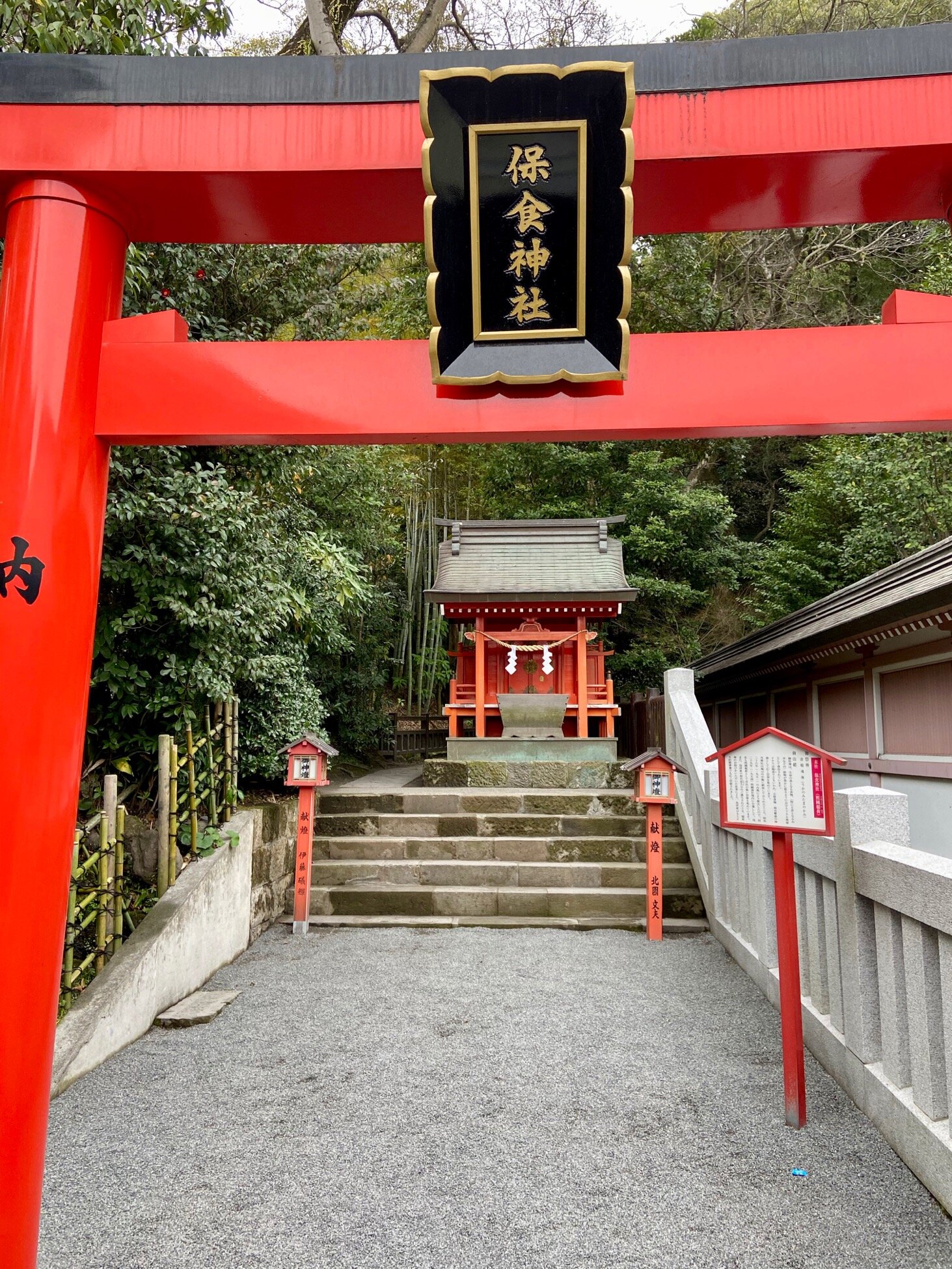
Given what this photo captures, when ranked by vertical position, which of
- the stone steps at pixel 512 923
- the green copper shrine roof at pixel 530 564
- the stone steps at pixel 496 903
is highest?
the green copper shrine roof at pixel 530 564

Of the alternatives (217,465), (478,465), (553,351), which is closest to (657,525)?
(478,465)

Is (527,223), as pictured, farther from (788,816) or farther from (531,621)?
(531,621)

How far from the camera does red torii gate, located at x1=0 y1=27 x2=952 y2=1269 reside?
7.06 feet

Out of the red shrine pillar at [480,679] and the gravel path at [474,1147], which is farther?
the red shrine pillar at [480,679]

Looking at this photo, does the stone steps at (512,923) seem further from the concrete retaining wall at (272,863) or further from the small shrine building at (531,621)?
the small shrine building at (531,621)

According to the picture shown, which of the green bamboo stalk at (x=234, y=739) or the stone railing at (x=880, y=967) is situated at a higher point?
the green bamboo stalk at (x=234, y=739)

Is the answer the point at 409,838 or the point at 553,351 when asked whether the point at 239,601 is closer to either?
the point at 409,838

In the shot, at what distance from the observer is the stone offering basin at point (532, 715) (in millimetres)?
10453

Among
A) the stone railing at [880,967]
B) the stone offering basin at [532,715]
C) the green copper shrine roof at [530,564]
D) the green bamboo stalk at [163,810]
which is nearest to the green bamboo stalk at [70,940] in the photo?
the green bamboo stalk at [163,810]

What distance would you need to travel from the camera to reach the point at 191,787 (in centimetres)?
510

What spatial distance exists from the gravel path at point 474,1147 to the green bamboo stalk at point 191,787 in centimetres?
110

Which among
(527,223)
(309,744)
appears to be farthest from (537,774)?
(527,223)

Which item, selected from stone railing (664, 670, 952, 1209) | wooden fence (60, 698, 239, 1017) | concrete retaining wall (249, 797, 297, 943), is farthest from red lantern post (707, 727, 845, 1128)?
concrete retaining wall (249, 797, 297, 943)

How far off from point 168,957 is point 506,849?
343 centimetres
